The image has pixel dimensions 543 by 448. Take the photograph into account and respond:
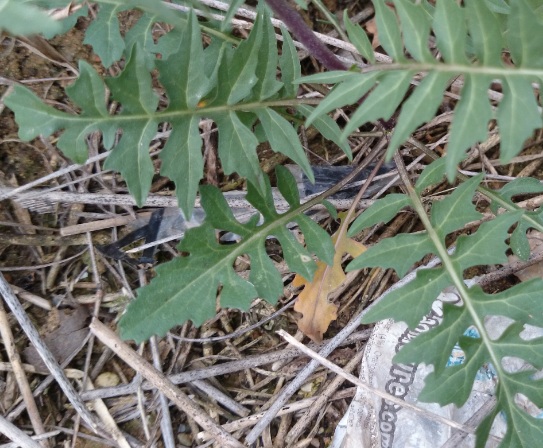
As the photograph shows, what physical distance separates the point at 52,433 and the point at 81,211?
28.9 inches

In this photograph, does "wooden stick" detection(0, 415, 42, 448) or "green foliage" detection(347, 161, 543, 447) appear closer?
"green foliage" detection(347, 161, 543, 447)

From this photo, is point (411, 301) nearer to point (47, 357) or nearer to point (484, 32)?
point (484, 32)

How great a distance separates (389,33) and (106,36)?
31.4 inches

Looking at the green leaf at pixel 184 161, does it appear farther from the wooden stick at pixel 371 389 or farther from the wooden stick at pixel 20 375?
the wooden stick at pixel 20 375

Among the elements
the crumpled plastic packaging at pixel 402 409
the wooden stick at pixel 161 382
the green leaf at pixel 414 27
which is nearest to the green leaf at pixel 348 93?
the green leaf at pixel 414 27

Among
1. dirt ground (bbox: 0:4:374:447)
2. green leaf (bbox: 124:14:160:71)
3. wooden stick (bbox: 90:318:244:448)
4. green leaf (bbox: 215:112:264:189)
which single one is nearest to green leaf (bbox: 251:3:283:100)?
green leaf (bbox: 215:112:264:189)

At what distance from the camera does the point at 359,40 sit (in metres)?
1.45

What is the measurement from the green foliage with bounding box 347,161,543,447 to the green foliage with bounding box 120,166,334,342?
27cm

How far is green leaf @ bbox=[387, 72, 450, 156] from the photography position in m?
1.06

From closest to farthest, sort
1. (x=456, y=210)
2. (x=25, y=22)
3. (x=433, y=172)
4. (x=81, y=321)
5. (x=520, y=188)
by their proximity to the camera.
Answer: (x=25, y=22)
(x=456, y=210)
(x=433, y=172)
(x=520, y=188)
(x=81, y=321)

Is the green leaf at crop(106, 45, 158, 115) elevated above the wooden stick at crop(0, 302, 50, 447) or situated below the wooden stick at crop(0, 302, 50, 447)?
above

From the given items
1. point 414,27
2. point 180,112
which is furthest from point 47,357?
point 414,27

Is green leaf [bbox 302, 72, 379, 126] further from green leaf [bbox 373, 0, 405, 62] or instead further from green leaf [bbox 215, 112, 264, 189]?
green leaf [bbox 215, 112, 264, 189]

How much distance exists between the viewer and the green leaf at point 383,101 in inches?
43.8
